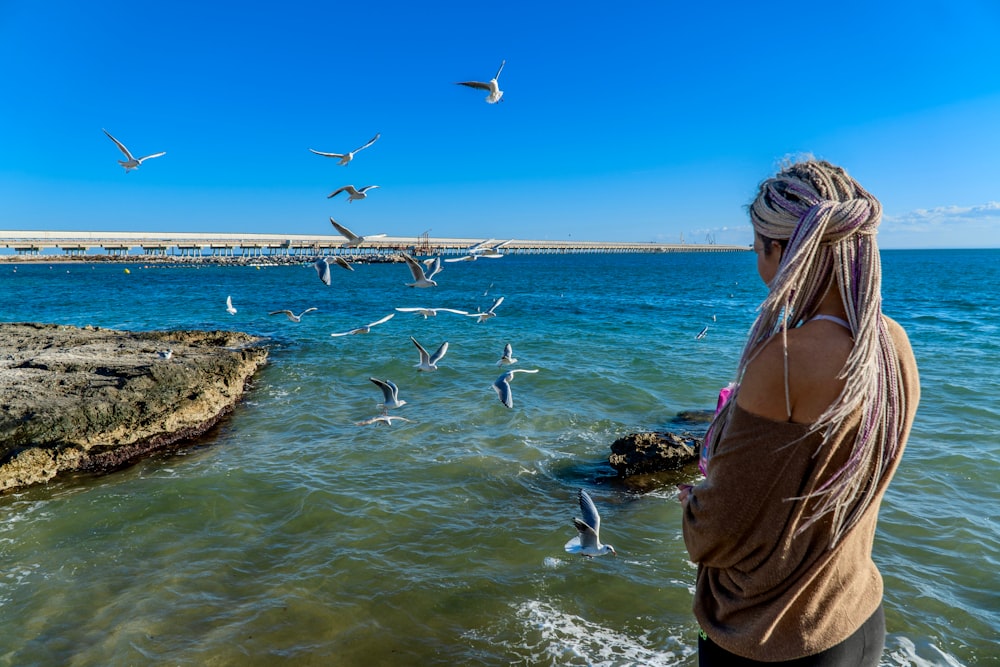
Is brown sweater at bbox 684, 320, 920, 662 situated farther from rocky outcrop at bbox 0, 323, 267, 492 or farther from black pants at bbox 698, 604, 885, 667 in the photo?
rocky outcrop at bbox 0, 323, 267, 492

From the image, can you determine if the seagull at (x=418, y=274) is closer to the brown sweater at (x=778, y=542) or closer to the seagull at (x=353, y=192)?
the seagull at (x=353, y=192)

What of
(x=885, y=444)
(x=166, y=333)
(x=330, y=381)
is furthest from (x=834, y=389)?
(x=166, y=333)

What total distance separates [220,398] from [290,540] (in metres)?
5.90

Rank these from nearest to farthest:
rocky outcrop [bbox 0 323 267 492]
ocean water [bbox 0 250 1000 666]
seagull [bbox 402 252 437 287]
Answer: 1. ocean water [bbox 0 250 1000 666]
2. seagull [bbox 402 252 437 287]
3. rocky outcrop [bbox 0 323 267 492]

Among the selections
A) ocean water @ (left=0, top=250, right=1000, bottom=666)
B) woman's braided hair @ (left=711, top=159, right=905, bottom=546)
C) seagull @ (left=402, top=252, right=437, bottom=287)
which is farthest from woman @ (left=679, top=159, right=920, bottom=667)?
seagull @ (left=402, top=252, right=437, bottom=287)

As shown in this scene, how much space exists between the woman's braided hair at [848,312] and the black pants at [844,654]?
35 cm

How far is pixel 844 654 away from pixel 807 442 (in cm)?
70

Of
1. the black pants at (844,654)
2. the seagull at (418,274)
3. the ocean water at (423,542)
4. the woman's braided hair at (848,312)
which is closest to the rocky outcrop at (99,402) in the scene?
the ocean water at (423,542)

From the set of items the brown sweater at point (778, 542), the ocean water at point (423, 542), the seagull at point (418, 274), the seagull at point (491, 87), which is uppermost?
the seagull at point (491, 87)

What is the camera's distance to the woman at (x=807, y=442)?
140 centimetres

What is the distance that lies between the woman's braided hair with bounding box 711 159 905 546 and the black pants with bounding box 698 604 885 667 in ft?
1.16

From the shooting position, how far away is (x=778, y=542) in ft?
5.06

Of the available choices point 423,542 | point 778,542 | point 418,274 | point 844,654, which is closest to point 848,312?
→ point 778,542

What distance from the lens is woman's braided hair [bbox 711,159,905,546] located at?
1382mm
